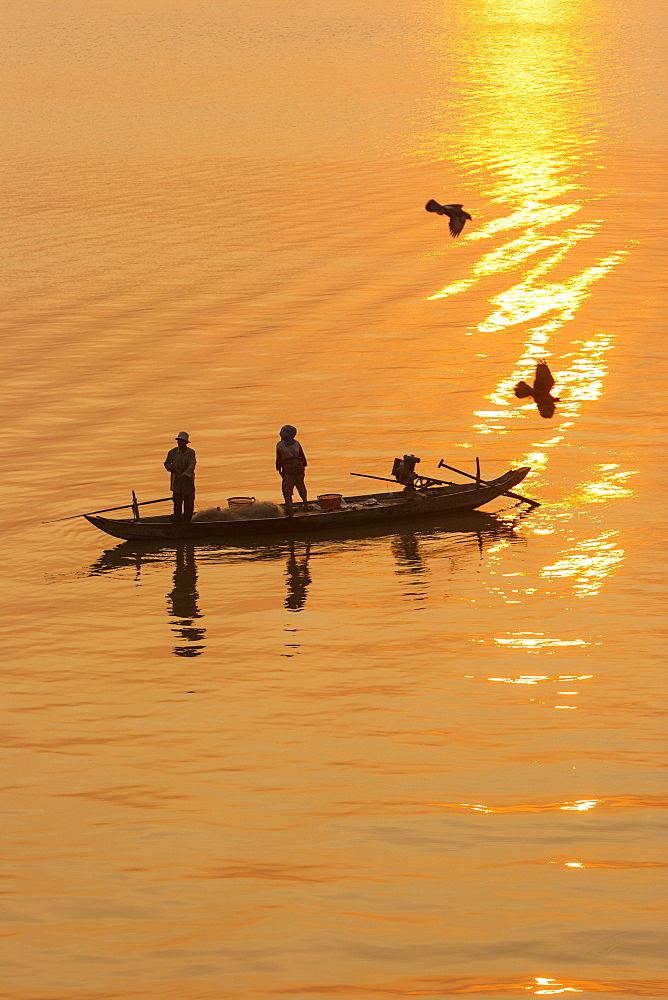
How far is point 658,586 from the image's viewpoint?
19078 millimetres

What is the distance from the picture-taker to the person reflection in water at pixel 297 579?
19.2 meters

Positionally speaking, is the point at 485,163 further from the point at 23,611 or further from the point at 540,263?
the point at 23,611

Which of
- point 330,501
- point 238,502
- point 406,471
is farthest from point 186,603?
point 406,471

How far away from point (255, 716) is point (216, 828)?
2644 mm

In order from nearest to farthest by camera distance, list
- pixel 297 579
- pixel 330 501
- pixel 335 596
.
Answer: pixel 335 596, pixel 297 579, pixel 330 501

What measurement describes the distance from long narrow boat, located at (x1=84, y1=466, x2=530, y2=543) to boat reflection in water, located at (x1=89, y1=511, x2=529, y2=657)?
17cm

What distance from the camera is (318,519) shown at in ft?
71.0

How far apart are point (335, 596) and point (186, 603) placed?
197 cm

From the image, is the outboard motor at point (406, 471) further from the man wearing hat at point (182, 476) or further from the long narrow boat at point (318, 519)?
the man wearing hat at point (182, 476)

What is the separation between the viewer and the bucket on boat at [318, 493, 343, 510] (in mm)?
21766

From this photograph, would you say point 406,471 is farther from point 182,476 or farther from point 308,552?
point 182,476

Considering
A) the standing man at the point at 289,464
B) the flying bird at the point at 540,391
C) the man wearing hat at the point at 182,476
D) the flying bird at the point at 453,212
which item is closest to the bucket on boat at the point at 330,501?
the standing man at the point at 289,464

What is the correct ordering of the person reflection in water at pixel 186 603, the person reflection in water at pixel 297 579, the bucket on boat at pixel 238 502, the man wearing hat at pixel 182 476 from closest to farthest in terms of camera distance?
the person reflection in water at pixel 186 603, the person reflection in water at pixel 297 579, the man wearing hat at pixel 182 476, the bucket on boat at pixel 238 502

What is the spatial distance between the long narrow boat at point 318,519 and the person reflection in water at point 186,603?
382mm
